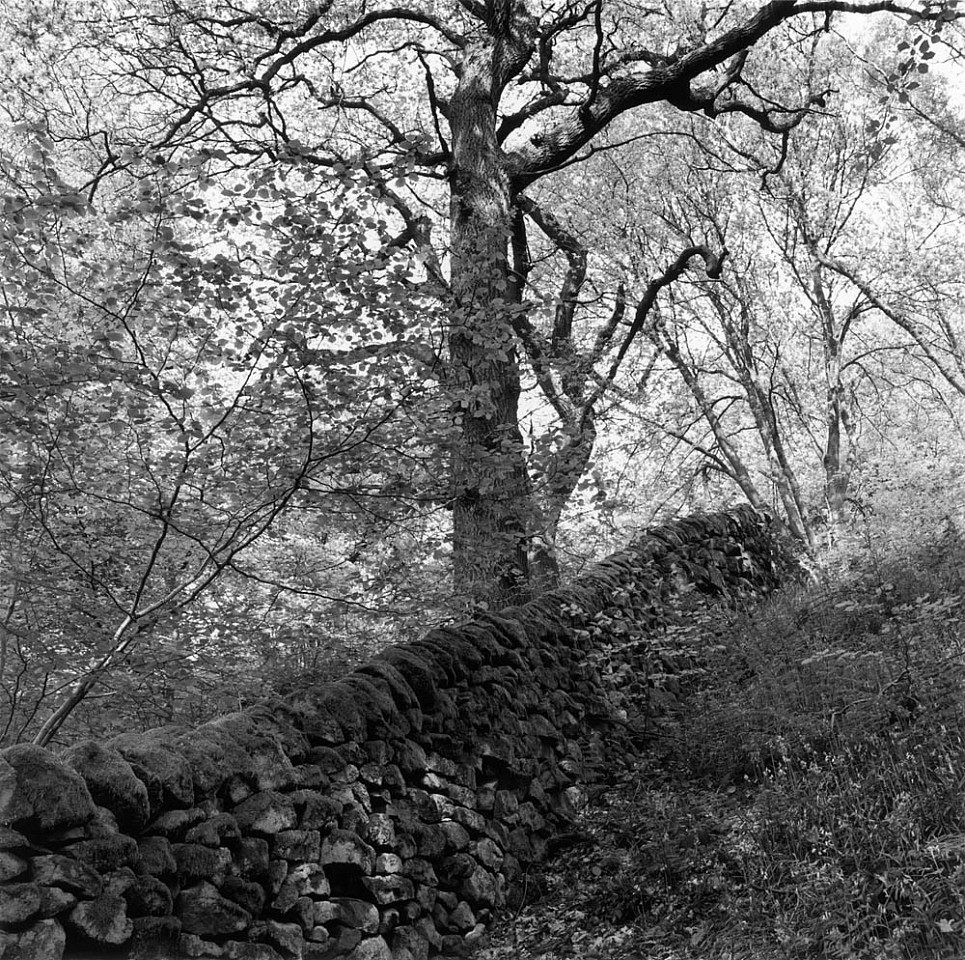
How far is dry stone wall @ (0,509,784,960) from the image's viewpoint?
2453mm

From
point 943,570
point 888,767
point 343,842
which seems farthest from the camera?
point 943,570

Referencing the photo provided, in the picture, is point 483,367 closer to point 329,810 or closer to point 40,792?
point 329,810

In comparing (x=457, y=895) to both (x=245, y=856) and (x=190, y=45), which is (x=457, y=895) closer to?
(x=245, y=856)

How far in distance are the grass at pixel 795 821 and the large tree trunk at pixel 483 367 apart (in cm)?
178

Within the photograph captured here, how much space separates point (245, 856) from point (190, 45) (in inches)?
343

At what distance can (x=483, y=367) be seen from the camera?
6453mm

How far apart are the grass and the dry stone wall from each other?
455 mm

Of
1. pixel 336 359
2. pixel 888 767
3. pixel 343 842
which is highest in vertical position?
pixel 336 359

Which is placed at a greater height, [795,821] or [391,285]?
[391,285]

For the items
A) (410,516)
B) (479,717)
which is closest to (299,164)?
(410,516)

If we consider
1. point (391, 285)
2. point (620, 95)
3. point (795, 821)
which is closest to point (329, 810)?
point (795, 821)

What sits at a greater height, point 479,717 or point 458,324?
point 458,324

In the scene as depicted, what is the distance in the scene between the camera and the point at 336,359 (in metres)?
4.23

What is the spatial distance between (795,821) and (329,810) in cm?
224
